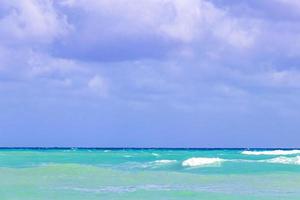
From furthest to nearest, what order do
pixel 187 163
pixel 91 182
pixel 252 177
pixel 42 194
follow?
pixel 187 163 → pixel 252 177 → pixel 91 182 → pixel 42 194

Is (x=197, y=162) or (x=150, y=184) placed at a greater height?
(x=197, y=162)

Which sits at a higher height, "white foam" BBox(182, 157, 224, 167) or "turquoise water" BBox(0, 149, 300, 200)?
"white foam" BBox(182, 157, 224, 167)

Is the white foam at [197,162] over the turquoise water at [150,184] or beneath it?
over

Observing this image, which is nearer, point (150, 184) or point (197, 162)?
point (150, 184)

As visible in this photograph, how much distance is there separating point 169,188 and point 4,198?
4.82m

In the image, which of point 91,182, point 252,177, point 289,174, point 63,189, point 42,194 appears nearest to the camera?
point 42,194

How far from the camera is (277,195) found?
17828 mm

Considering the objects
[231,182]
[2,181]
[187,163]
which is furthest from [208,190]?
[187,163]

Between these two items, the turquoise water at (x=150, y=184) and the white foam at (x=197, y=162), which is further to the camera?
the white foam at (x=197, y=162)

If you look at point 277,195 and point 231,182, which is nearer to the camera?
point 277,195

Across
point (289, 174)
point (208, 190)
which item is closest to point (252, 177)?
point (289, 174)

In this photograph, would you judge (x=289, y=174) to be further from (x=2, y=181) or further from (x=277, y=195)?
(x=2, y=181)

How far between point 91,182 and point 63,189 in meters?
2.62

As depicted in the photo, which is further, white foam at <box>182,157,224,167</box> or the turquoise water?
white foam at <box>182,157,224,167</box>
